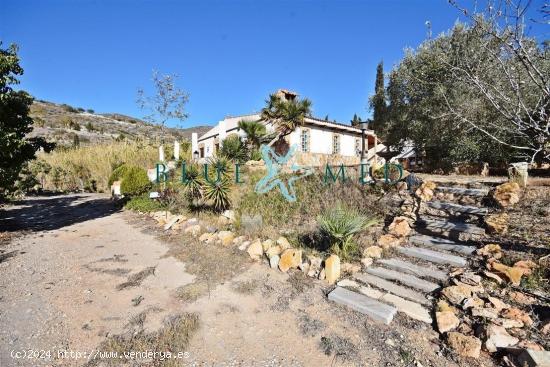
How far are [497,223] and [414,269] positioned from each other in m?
1.94

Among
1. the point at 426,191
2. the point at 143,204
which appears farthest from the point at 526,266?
the point at 143,204

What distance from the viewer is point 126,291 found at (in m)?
4.29

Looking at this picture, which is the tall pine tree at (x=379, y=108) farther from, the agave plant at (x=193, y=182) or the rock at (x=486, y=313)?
the rock at (x=486, y=313)

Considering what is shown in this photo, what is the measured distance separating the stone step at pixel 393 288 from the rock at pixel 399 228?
1414 mm

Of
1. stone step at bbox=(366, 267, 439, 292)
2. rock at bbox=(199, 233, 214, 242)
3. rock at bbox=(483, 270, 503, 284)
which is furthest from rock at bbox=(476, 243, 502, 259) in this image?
rock at bbox=(199, 233, 214, 242)

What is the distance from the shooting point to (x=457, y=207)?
5.96 metres

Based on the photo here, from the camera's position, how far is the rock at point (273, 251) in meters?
5.23

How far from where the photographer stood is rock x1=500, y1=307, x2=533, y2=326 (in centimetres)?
315

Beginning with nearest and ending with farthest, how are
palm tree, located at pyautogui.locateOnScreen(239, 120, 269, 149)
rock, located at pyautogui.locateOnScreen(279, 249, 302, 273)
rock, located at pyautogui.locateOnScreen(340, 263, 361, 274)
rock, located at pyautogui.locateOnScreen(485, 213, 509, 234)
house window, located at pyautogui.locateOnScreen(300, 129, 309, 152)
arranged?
rock, located at pyautogui.locateOnScreen(340, 263, 361, 274) < rock, located at pyautogui.locateOnScreen(279, 249, 302, 273) < rock, located at pyautogui.locateOnScreen(485, 213, 509, 234) < palm tree, located at pyautogui.locateOnScreen(239, 120, 269, 149) < house window, located at pyautogui.locateOnScreen(300, 129, 309, 152)

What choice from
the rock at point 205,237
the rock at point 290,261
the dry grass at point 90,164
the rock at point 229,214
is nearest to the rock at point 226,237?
the rock at point 205,237

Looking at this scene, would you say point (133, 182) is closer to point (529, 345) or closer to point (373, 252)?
point (373, 252)

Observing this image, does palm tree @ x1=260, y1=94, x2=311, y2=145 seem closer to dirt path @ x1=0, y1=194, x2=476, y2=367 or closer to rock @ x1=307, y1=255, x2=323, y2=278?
dirt path @ x1=0, y1=194, x2=476, y2=367

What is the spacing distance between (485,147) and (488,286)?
26.8ft

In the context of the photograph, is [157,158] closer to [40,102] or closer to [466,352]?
[466,352]
